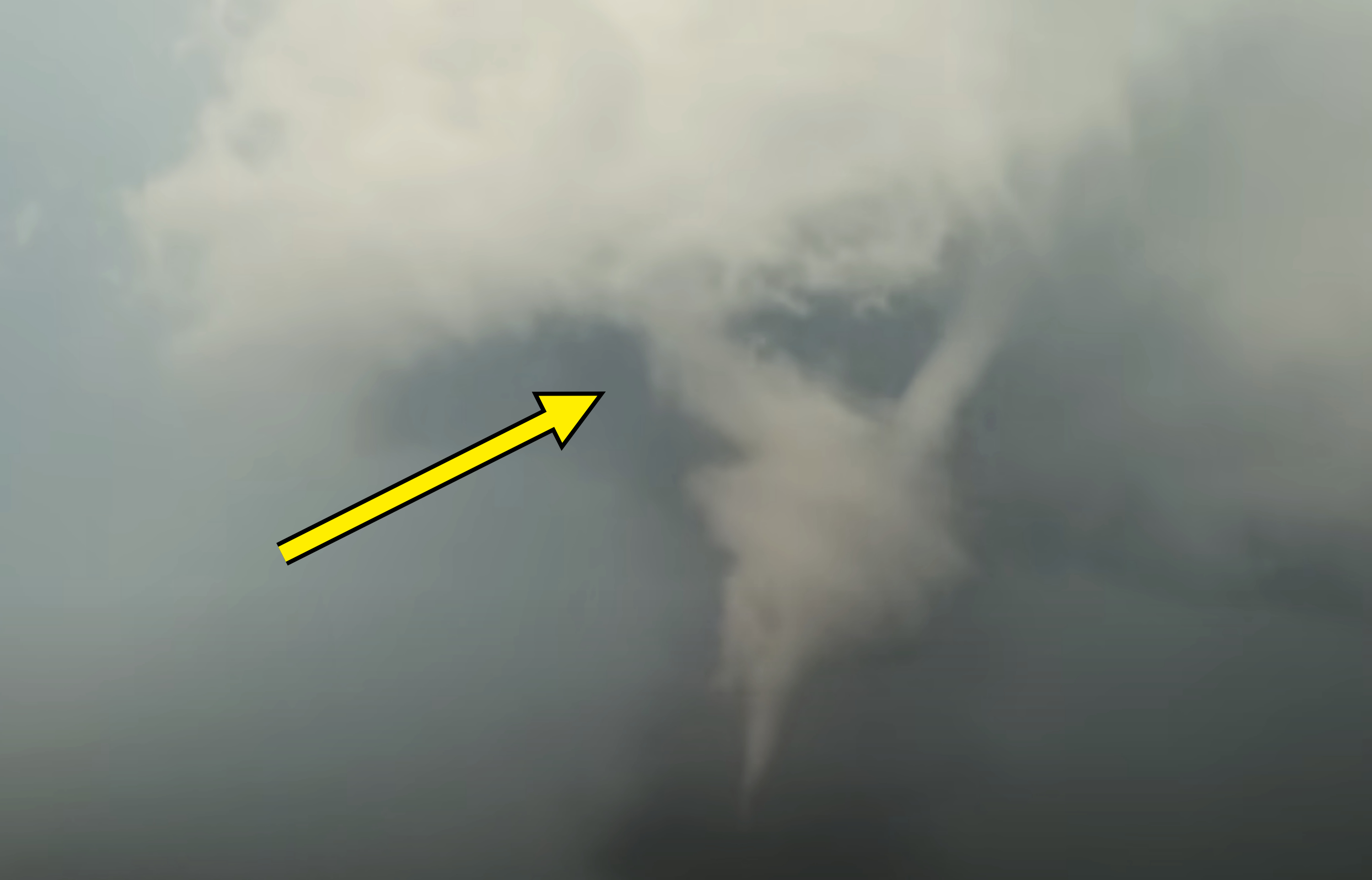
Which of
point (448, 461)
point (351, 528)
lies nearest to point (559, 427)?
point (448, 461)

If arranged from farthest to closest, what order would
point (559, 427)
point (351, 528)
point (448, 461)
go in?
point (559, 427), point (448, 461), point (351, 528)

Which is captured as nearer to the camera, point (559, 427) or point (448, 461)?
point (448, 461)

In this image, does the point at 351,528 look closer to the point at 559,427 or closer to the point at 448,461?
the point at 448,461

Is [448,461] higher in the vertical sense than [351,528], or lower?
higher
